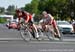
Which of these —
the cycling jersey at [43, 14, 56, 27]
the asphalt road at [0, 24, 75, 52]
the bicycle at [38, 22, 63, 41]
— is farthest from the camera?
the bicycle at [38, 22, 63, 41]

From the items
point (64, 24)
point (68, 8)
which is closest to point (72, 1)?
point (68, 8)

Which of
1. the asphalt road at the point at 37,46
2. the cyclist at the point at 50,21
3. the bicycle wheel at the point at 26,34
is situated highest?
the cyclist at the point at 50,21

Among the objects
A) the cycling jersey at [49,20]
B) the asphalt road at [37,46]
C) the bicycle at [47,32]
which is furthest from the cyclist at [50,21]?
the asphalt road at [37,46]

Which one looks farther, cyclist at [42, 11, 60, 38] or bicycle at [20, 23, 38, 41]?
bicycle at [20, 23, 38, 41]

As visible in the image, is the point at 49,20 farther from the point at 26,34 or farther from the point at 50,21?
the point at 26,34

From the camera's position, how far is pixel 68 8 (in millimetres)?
84938

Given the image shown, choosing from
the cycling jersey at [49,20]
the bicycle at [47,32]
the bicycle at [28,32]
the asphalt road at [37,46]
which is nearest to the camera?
the asphalt road at [37,46]

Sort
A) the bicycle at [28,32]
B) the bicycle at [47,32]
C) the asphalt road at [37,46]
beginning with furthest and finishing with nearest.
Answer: the bicycle at [47,32] < the bicycle at [28,32] < the asphalt road at [37,46]

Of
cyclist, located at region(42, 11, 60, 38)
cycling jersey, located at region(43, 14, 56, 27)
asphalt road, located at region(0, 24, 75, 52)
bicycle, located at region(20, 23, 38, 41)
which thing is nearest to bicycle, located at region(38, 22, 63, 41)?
cyclist, located at region(42, 11, 60, 38)

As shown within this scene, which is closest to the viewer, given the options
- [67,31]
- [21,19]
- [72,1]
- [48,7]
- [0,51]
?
[0,51]

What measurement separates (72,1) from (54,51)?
228 feet

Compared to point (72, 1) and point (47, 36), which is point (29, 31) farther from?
point (72, 1)

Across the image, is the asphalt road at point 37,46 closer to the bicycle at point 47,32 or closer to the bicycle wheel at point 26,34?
the bicycle wheel at point 26,34

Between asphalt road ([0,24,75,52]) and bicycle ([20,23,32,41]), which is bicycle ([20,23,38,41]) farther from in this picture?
asphalt road ([0,24,75,52])
